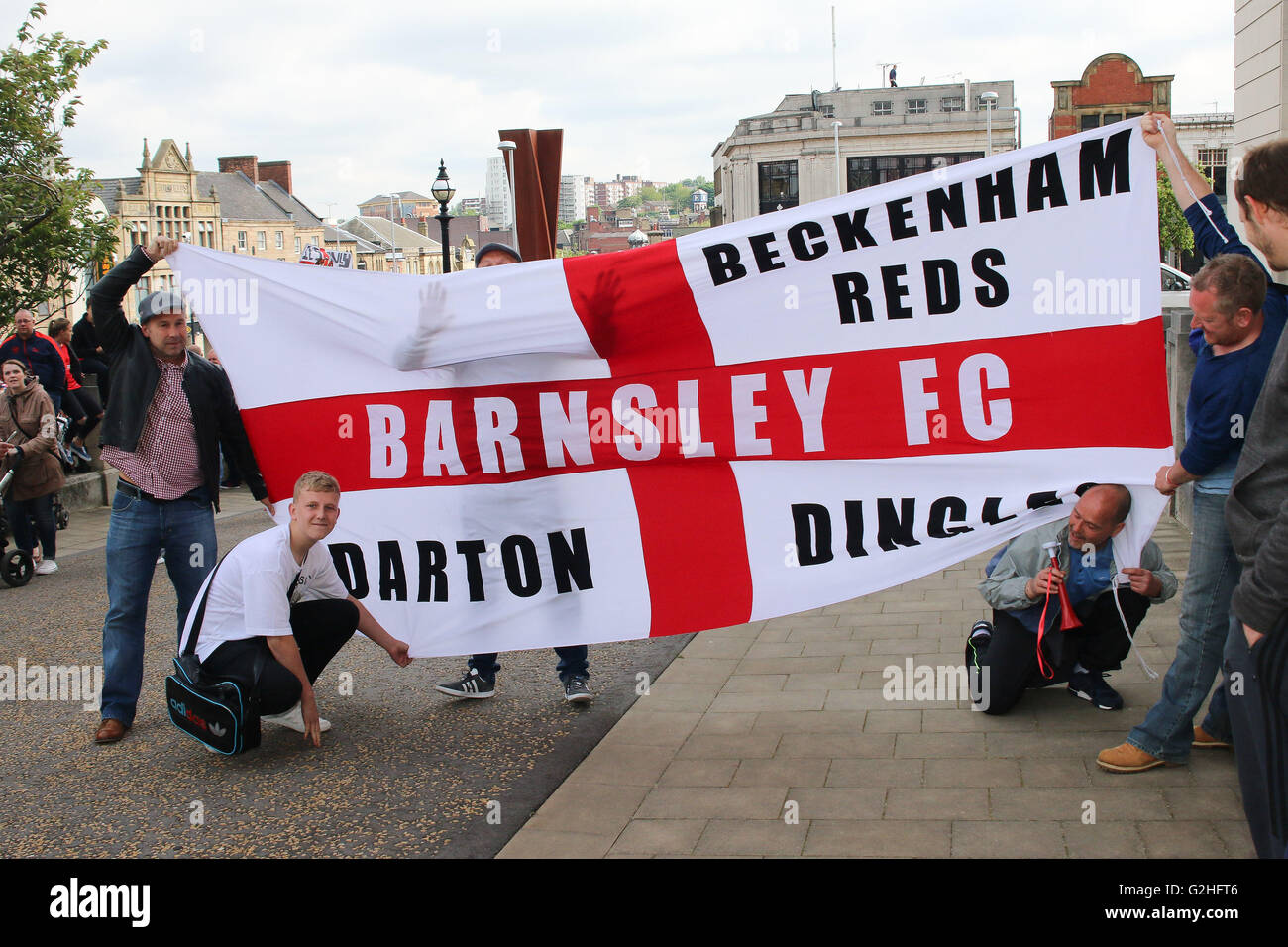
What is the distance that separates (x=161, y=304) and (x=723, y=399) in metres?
2.64

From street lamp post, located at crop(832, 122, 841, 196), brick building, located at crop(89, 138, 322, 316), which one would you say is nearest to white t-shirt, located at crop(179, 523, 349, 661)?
street lamp post, located at crop(832, 122, 841, 196)

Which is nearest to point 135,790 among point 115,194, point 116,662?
point 116,662

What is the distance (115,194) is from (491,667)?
93012 millimetres

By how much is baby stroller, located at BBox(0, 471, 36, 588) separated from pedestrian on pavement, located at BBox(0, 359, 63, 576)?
10 centimetres

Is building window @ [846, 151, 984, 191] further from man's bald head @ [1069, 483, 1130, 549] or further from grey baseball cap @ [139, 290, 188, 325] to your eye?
man's bald head @ [1069, 483, 1130, 549]

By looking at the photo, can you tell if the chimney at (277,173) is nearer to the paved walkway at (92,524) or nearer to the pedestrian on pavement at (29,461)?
the paved walkway at (92,524)

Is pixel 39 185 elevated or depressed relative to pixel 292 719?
elevated

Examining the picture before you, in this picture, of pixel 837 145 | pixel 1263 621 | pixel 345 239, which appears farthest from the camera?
pixel 345 239

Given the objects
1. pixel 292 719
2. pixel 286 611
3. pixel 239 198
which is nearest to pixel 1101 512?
pixel 286 611

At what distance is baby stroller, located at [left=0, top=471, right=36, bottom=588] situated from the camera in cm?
938

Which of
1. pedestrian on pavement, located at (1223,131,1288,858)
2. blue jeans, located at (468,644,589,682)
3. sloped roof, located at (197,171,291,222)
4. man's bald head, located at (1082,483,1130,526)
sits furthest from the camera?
sloped roof, located at (197,171,291,222)

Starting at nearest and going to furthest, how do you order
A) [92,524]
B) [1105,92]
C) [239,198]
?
[92,524], [1105,92], [239,198]

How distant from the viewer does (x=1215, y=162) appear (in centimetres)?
6694

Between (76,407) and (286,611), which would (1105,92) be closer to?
(76,407)
